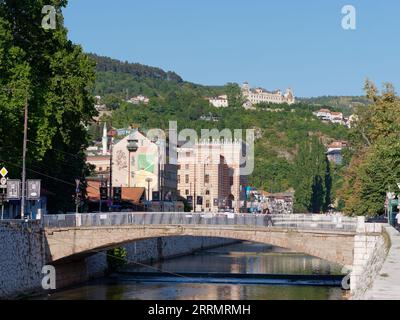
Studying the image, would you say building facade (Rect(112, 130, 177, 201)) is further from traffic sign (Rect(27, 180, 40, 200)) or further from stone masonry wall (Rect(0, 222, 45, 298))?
traffic sign (Rect(27, 180, 40, 200))

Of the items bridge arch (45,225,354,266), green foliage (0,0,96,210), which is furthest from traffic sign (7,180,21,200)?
bridge arch (45,225,354,266)

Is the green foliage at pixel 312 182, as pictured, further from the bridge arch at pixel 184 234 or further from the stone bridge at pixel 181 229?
the bridge arch at pixel 184 234

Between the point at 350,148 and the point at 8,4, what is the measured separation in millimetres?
76869

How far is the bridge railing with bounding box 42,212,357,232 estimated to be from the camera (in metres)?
64.8

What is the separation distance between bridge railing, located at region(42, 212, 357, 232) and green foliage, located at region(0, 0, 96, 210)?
4643mm

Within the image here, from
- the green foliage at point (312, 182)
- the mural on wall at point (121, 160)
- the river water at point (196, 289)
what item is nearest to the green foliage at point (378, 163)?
the river water at point (196, 289)

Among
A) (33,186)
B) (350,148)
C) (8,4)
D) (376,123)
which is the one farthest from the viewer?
(350,148)

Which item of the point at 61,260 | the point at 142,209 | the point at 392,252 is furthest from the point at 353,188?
the point at 392,252

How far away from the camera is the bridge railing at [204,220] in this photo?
6481cm

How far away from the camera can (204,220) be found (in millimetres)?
66438

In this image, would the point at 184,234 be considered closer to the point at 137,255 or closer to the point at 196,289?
the point at 196,289

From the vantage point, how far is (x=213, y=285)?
70.8 m

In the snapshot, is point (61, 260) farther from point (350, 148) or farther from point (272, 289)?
point (350, 148)

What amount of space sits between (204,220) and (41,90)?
14476 millimetres
